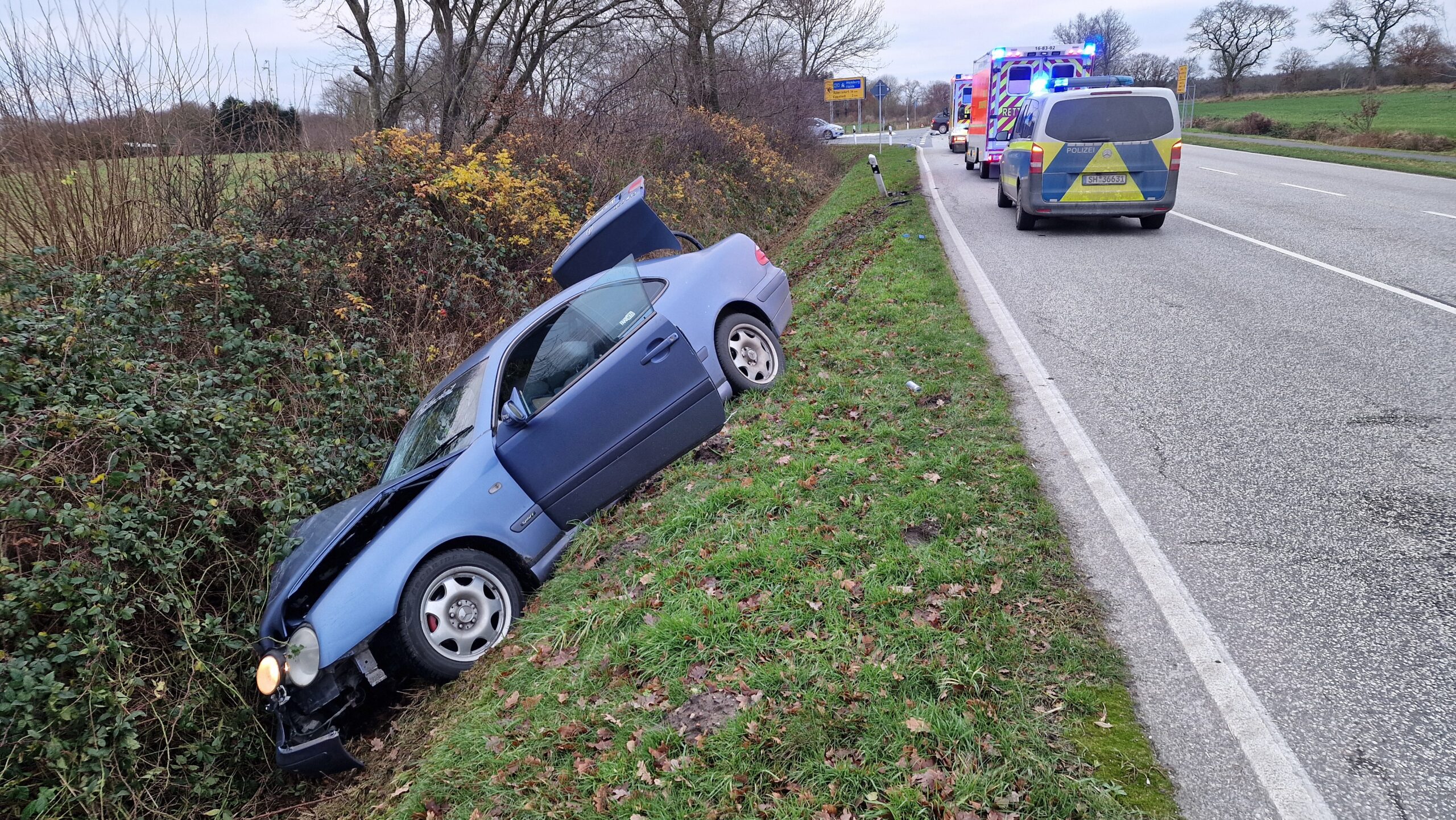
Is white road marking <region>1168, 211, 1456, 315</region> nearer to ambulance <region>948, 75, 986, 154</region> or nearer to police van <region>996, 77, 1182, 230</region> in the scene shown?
police van <region>996, 77, 1182, 230</region>

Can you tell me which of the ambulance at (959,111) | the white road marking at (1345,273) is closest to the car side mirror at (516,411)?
the white road marking at (1345,273)

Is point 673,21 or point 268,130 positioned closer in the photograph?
point 268,130

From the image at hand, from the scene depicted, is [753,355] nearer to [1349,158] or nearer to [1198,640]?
[1198,640]

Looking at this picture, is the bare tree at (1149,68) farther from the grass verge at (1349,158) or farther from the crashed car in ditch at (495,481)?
the crashed car in ditch at (495,481)

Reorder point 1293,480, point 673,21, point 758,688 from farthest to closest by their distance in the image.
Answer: point 673,21 → point 1293,480 → point 758,688

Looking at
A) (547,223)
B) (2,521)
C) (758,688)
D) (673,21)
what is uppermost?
(673,21)

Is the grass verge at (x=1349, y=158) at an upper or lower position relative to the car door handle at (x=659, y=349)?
upper

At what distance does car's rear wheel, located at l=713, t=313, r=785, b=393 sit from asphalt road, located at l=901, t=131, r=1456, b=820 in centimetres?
184

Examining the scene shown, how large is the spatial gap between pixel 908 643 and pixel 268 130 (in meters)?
8.50

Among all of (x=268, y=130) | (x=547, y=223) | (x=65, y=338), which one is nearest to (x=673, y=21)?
(x=547, y=223)

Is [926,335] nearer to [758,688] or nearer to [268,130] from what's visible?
[758,688]

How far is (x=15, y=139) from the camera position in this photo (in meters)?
6.57

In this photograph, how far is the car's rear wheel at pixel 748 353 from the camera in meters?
6.45

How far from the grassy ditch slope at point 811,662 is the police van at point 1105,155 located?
724 cm
